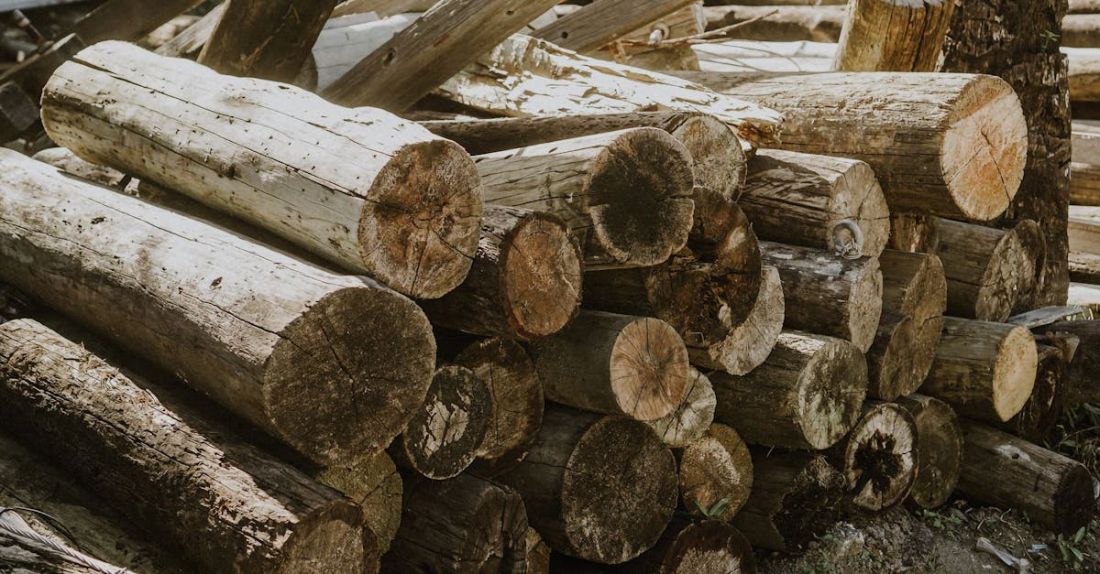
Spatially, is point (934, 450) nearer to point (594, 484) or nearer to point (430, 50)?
point (594, 484)

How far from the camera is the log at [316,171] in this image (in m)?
2.90

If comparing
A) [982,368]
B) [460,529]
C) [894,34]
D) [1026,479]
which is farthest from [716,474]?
[894,34]

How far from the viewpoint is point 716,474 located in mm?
4098

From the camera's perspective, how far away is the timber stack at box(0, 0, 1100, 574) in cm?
287

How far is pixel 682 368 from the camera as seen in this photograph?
3.65 m

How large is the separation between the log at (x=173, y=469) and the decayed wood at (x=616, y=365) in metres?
0.99

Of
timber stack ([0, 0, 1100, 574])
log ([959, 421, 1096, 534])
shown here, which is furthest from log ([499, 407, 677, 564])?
log ([959, 421, 1096, 534])

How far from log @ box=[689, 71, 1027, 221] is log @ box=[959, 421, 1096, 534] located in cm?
118

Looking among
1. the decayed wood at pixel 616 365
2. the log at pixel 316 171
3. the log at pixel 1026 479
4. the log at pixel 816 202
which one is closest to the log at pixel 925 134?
the log at pixel 816 202

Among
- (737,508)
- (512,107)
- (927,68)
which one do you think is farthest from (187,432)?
(927,68)

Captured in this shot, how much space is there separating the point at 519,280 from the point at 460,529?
787 millimetres

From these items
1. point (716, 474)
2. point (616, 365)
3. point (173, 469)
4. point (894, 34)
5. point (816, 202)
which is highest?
point (894, 34)

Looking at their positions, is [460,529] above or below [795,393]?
Result: below

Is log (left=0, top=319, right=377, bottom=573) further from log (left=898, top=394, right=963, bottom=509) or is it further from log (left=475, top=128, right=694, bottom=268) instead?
log (left=898, top=394, right=963, bottom=509)
